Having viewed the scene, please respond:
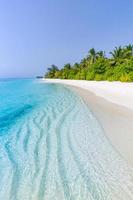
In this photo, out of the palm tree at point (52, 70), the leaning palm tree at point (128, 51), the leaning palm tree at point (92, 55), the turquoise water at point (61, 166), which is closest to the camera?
the turquoise water at point (61, 166)

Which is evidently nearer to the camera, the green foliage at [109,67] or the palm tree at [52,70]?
the green foliage at [109,67]

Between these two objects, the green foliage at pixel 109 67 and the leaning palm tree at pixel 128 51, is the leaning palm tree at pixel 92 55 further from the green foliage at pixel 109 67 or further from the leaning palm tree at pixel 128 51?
the leaning palm tree at pixel 128 51

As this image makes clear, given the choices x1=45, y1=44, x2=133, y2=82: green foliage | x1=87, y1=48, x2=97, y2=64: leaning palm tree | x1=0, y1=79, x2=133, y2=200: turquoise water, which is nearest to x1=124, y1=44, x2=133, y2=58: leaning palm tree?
x1=45, y1=44, x2=133, y2=82: green foliage

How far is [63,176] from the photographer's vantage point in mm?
3941

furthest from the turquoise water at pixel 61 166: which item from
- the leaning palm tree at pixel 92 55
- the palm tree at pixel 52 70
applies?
the palm tree at pixel 52 70

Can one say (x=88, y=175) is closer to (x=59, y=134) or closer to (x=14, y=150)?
(x=14, y=150)

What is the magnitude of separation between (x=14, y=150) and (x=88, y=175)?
2192mm

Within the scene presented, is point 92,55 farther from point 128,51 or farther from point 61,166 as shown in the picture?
point 61,166

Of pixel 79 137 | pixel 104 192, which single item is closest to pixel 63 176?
pixel 104 192

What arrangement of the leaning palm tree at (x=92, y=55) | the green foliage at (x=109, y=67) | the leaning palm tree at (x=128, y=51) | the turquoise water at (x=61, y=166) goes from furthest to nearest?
1. the leaning palm tree at (x=92, y=55)
2. the leaning palm tree at (x=128, y=51)
3. the green foliage at (x=109, y=67)
4. the turquoise water at (x=61, y=166)

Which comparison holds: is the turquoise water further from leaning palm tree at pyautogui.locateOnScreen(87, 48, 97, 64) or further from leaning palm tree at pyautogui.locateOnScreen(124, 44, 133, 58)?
leaning palm tree at pyautogui.locateOnScreen(87, 48, 97, 64)

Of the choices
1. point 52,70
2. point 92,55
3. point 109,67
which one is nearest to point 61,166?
point 109,67

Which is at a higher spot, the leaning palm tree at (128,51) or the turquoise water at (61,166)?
the leaning palm tree at (128,51)

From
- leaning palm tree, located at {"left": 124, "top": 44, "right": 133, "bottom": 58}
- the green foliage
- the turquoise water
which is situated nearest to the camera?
the turquoise water
